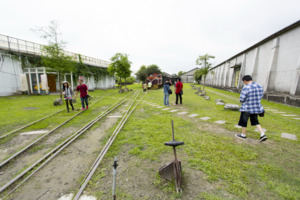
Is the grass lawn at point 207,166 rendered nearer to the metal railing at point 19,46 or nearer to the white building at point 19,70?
the metal railing at point 19,46

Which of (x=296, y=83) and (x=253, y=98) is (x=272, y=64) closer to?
(x=296, y=83)

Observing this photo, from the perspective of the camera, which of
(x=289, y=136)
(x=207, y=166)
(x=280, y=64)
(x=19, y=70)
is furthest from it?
(x=19, y=70)

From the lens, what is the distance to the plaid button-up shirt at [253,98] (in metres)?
3.82

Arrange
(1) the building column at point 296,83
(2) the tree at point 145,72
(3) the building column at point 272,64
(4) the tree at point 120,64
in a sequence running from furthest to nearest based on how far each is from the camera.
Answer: (2) the tree at point 145,72 → (4) the tree at point 120,64 → (3) the building column at point 272,64 → (1) the building column at point 296,83

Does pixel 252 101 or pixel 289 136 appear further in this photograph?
pixel 289 136

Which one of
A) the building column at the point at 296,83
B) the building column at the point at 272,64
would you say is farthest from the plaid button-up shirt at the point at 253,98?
the building column at the point at 272,64

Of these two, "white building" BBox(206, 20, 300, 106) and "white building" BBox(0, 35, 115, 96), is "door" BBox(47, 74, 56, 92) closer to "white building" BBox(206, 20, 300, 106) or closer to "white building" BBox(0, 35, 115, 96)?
"white building" BBox(0, 35, 115, 96)

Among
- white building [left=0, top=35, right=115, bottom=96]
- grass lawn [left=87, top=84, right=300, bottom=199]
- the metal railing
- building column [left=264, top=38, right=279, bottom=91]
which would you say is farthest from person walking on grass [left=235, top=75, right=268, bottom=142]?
white building [left=0, top=35, right=115, bottom=96]

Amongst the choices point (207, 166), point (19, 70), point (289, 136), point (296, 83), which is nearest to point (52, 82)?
point (19, 70)

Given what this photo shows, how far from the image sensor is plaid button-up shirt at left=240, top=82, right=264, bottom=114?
3820mm

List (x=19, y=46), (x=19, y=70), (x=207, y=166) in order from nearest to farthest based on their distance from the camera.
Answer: (x=207, y=166)
(x=19, y=46)
(x=19, y=70)

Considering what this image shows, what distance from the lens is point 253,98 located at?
3861mm

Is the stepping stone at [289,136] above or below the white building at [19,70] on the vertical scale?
below

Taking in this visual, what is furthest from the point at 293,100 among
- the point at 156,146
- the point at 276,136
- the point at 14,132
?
the point at 14,132
